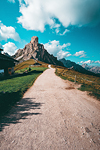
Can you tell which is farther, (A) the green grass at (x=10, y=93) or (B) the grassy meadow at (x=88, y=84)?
(B) the grassy meadow at (x=88, y=84)

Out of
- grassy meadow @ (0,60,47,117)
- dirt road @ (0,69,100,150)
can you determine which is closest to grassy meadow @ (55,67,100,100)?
dirt road @ (0,69,100,150)

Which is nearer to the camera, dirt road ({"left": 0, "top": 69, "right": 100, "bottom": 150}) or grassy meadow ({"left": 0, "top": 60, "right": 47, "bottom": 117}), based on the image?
dirt road ({"left": 0, "top": 69, "right": 100, "bottom": 150})

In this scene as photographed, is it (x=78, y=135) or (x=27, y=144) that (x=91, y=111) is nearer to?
(x=78, y=135)

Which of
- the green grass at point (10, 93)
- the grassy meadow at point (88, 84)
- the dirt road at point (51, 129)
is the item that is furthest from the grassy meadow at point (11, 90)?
the grassy meadow at point (88, 84)

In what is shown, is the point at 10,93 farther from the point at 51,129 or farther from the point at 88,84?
the point at 88,84

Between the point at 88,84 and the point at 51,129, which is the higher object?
the point at 88,84

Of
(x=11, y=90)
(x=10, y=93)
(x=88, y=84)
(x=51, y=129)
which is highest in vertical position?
(x=88, y=84)

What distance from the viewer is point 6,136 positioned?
3461mm

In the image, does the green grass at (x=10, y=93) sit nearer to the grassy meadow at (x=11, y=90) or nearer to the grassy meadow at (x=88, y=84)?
the grassy meadow at (x=11, y=90)

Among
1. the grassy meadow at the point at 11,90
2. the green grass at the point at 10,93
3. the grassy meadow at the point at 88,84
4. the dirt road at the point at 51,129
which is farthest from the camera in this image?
the grassy meadow at the point at 88,84

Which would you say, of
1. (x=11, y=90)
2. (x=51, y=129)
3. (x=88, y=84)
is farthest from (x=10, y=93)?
(x=88, y=84)

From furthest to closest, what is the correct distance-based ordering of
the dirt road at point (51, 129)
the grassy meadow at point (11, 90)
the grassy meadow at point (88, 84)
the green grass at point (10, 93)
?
1. the grassy meadow at point (88, 84)
2. the grassy meadow at point (11, 90)
3. the green grass at point (10, 93)
4. the dirt road at point (51, 129)

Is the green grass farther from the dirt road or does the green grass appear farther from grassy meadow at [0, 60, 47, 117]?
the dirt road

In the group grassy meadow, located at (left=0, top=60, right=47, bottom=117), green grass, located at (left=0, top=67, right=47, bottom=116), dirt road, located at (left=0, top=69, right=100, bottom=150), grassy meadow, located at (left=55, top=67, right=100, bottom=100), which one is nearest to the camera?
dirt road, located at (left=0, top=69, right=100, bottom=150)
